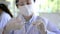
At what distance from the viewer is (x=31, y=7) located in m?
0.71

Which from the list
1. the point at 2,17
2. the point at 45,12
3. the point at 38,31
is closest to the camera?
the point at 38,31

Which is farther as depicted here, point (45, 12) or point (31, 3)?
point (45, 12)

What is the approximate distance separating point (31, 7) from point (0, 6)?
15.2 inches

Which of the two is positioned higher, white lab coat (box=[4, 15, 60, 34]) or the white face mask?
the white face mask

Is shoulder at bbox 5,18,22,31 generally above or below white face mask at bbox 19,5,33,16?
below

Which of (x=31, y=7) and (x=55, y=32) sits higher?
(x=31, y=7)

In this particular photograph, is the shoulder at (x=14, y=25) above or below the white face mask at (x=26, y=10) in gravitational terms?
below

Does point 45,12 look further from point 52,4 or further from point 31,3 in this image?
point 31,3

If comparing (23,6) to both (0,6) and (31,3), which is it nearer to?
(31,3)

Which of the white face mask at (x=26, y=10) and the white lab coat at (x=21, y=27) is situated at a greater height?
the white face mask at (x=26, y=10)

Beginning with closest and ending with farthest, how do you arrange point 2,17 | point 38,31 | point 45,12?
point 38,31, point 2,17, point 45,12

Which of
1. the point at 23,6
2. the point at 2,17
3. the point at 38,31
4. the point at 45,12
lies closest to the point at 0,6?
the point at 2,17

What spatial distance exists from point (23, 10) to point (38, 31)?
0.47 ft

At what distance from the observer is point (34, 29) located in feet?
2.15
